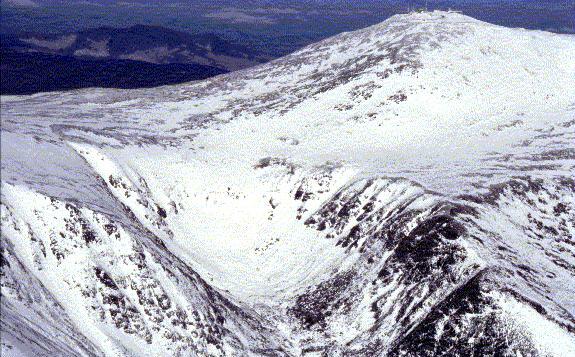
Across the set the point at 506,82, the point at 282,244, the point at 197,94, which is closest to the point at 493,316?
the point at 282,244

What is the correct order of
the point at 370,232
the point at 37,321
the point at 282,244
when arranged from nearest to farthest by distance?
the point at 37,321, the point at 370,232, the point at 282,244

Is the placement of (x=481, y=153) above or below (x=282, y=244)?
above

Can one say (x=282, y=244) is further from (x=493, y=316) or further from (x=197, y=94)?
(x=197, y=94)

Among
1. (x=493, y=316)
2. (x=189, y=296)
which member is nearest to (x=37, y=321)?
(x=189, y=296)

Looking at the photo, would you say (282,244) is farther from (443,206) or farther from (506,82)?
(506,82)

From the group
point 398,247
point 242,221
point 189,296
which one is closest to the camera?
point 189,296

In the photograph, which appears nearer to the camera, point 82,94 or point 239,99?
point 239,99
